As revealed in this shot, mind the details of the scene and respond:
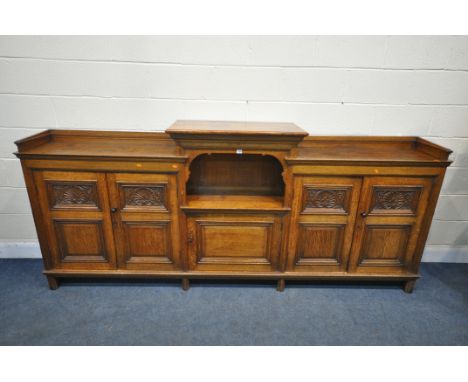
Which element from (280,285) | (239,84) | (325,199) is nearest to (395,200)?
(325,199)

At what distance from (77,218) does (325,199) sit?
1546 mm

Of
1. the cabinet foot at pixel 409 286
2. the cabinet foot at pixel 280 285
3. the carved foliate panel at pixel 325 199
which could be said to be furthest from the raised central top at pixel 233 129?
the cabinet foot at pixel 409 286

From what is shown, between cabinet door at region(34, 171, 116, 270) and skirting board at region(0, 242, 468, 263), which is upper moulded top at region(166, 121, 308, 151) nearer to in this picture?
cabinet door at region(34, 171, 116, 270)

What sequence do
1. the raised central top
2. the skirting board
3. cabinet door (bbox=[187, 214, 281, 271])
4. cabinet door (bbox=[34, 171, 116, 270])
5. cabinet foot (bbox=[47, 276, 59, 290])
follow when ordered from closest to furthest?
the raised central top
cabinet door (bbox=[34, 171, 116, 270])
cabinet door (bbox=[187, 214, 281, 271])
cabinet foot (bbox=[47, 276, 59, 290])
the skirting board

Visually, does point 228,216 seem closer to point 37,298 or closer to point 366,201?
point 366,201

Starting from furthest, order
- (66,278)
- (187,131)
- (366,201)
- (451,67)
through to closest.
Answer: (66,278), (451,67), (366,201), (187,131)

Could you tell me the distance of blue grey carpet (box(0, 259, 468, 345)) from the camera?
169 centimetres

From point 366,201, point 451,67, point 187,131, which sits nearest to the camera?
point 187,131

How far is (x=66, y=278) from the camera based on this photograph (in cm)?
210

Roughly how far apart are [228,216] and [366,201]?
855 millimetres

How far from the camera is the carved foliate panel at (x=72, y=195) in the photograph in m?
1.77

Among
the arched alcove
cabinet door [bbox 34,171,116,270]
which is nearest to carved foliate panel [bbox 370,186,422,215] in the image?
the arched alcove

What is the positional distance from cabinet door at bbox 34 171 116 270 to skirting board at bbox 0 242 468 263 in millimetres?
579

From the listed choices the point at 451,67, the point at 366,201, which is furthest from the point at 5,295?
the point at 451,67
